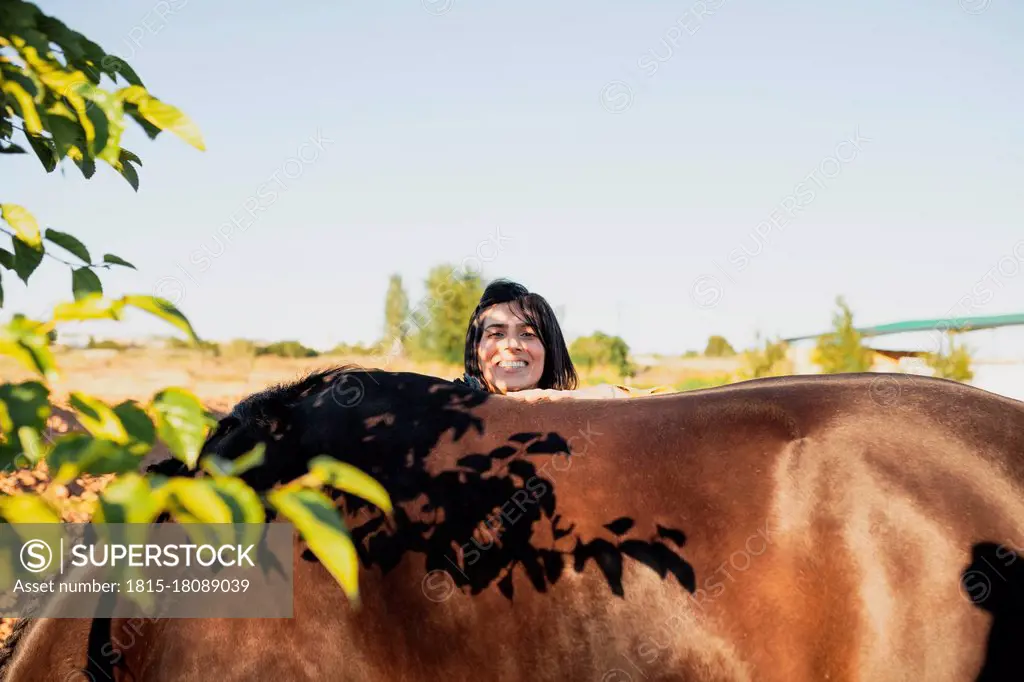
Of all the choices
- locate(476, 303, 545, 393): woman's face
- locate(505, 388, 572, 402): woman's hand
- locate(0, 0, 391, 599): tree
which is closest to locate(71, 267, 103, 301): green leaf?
locate(0, 0, 391, 599): tree

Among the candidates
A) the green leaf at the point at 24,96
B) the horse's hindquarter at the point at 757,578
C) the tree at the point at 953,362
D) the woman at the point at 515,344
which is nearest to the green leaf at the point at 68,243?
the green leaf at the point at 24,96

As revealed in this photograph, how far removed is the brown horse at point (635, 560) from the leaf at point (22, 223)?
1417 millimetres

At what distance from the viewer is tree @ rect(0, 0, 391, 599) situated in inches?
36.4

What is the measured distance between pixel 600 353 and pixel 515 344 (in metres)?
38.3

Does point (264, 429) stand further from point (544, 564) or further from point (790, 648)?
point (790, 648)

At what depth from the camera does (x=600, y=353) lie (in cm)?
4269

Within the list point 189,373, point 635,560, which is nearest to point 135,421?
point 635,560

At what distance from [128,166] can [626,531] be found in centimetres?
168

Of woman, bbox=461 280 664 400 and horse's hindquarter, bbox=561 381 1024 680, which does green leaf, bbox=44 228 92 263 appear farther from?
woman, bbox=461 280 664 400

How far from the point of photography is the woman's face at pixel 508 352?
4676 millimetres

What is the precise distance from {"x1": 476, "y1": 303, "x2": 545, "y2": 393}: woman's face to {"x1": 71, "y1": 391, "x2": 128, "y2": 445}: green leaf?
3666 millimetres

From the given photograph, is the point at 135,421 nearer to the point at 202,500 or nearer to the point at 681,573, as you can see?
the point at 202,500

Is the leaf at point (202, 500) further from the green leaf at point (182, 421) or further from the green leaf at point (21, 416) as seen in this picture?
the green leaf at point (21, 416)

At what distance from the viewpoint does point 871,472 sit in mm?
2541
